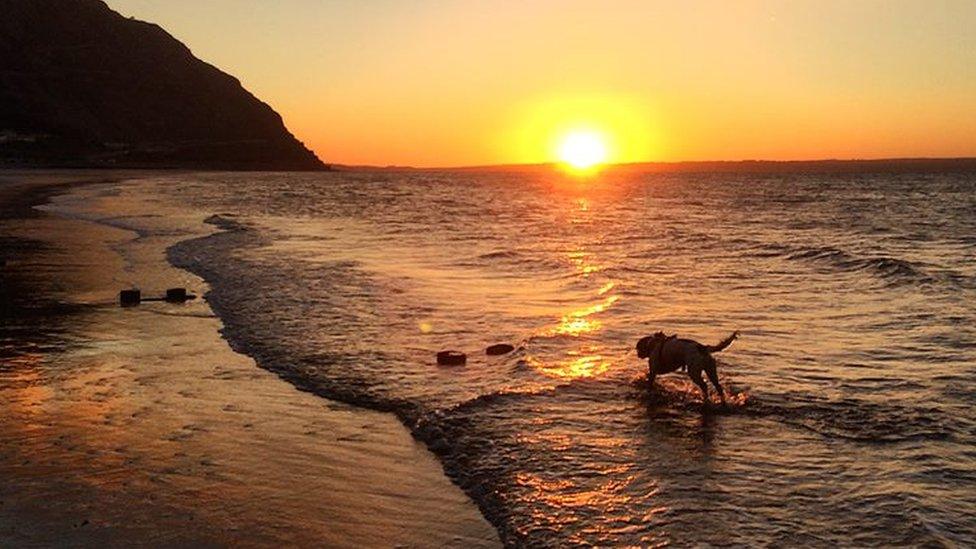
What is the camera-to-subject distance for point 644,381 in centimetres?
1173

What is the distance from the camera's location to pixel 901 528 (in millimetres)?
6875

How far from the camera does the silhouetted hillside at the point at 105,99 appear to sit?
138 m

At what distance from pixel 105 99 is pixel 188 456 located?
172636 millimetres

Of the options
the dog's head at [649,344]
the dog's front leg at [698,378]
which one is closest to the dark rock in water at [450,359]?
the dog's head at [649,344]

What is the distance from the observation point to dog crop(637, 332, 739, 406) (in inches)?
413

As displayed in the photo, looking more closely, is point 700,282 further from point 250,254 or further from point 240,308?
point 250,254

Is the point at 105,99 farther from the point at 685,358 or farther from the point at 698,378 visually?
the point at 698,378

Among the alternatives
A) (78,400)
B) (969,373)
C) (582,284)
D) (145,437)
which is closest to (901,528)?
(969,373)

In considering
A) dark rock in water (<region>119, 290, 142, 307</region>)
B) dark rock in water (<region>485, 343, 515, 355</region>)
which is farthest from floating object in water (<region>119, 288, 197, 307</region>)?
dark rock in water (<region>485, 343, 515, 355</region>)

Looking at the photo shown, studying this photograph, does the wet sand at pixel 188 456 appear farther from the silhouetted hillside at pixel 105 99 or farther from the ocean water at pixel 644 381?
the silhouetted hillside at pixel 105 99

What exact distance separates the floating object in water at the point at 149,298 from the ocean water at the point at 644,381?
84cm

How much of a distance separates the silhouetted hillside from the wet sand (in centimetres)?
12064

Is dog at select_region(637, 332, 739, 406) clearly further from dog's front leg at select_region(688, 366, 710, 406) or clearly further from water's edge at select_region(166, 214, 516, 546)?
water's edge at select_region(166, 214, 516, 546)

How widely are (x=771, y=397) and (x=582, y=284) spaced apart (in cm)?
1211
